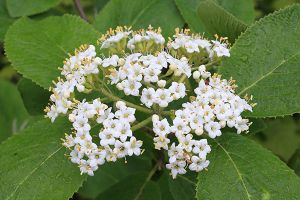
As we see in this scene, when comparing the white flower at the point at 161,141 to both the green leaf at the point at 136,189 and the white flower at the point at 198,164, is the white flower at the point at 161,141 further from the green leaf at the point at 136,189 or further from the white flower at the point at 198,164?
the green leaf at the point at 136,189

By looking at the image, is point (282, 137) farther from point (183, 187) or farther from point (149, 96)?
point (149, 96)

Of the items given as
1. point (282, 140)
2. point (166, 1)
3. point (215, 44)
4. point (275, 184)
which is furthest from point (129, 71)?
point (282, 140)

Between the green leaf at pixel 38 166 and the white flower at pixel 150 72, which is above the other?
the white flower at pixel 150 72

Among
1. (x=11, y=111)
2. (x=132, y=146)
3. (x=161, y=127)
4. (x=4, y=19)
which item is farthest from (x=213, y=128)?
(x=11, y=111)

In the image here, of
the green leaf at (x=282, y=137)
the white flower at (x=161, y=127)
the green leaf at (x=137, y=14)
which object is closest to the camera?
the white flower at (x=161, y=127)

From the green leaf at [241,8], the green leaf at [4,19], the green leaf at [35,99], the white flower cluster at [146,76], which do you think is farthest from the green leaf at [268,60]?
the green leaf at [4,19]
